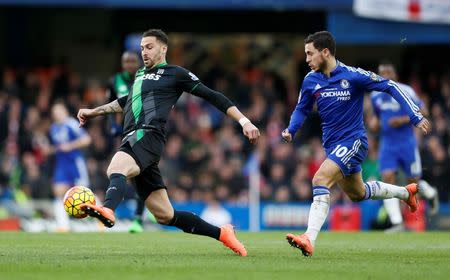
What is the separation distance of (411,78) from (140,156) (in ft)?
52.5

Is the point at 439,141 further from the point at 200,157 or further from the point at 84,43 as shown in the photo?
the point at 84,43

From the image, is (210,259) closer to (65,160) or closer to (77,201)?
(77,201)

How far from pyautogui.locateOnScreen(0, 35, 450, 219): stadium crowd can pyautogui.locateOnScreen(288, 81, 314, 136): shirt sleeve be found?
998cm

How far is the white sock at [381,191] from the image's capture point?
11703mm

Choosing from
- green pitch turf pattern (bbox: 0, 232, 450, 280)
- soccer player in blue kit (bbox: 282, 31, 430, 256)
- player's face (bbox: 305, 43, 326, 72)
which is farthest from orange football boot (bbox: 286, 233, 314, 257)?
player's face (bbox: 305, 43, 326, 72)

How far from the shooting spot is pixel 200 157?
2312cm

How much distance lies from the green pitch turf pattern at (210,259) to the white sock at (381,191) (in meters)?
0.59

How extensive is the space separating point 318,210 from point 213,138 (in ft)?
43.1

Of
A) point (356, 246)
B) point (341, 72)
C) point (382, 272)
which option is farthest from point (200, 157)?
point (382, 272)

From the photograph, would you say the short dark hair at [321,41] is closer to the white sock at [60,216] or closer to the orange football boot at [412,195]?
the orange football boot at [412,195]

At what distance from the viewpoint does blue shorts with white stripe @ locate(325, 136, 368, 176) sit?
11.0 m

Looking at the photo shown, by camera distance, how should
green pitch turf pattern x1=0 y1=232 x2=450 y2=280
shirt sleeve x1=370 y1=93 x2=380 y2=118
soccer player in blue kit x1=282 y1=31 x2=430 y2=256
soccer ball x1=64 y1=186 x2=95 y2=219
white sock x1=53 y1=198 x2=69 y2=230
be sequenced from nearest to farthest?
green pitch turf pattern x1=0 y1=232 x2=450 y2=280 < soccer ball x1=64 y1=186 x2=95 y2=219 < soccer player in blue kit x1=282 y1=31 x2=430 y2=256 < shirt sleeve x1=370 y1=93 x2=380 y2=118 < white sock x1=53 y1=198 x2=69 y2=230

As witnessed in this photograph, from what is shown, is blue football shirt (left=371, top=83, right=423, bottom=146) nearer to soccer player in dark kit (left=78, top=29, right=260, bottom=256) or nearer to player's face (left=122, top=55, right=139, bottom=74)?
player's face (left=122, top=55, right=139, bottom=74)

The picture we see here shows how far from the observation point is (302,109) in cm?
1144
